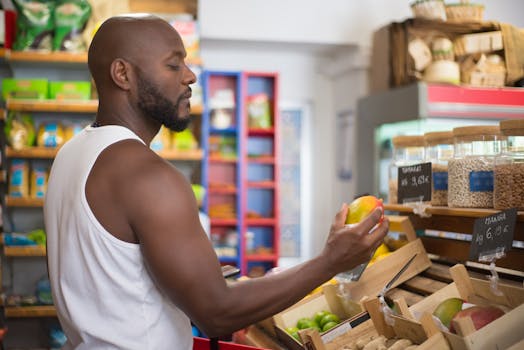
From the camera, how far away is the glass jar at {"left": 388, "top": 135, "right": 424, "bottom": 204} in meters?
2.34

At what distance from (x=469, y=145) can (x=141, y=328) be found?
1.17 metres

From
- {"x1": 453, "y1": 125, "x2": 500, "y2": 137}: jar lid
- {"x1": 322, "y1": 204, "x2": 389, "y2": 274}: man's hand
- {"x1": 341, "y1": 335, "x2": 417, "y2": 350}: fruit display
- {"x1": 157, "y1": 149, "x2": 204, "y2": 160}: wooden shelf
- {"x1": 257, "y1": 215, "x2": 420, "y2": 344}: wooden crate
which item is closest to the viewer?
{"x1": 322, "y1": 204, "x2": 389, "y2": 274}: man's hand

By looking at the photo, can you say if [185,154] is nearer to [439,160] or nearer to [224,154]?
[224,154]

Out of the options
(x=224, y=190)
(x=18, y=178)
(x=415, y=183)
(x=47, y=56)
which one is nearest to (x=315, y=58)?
(x=224, y=190)

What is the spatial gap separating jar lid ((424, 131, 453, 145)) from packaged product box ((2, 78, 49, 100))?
10.5 feet

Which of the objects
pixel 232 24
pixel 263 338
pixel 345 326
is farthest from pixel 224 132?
pixel 345 326

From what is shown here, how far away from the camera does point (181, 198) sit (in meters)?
1.35

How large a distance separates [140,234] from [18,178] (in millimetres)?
3478

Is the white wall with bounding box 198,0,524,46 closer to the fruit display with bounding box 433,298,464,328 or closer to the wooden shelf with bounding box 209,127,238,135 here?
the wooden shelf with bounding box 209,127,238,135

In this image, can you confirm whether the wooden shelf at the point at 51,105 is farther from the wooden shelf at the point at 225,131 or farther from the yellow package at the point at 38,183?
the wooden shelf at the point at 225,131

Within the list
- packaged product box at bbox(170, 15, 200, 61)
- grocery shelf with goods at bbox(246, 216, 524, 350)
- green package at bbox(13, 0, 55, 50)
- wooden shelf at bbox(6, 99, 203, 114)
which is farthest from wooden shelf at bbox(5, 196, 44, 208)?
grocery shelf with goods at bbox(246, 216, 524, 350)

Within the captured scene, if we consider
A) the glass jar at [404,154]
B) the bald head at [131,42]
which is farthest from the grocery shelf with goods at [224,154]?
the bald head at [131,42]

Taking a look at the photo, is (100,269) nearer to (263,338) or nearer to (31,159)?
(263,338)

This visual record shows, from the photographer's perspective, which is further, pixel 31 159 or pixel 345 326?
pixel 31 159
